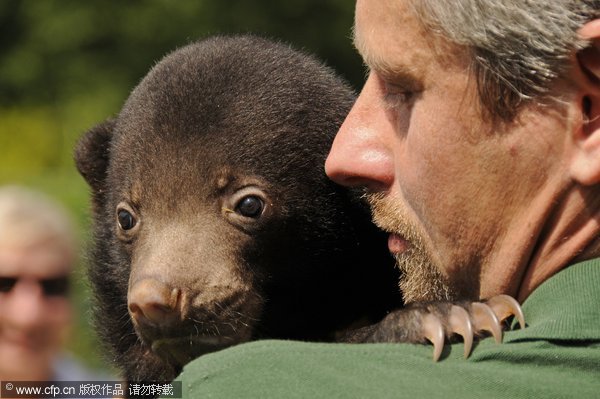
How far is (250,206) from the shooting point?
410cm

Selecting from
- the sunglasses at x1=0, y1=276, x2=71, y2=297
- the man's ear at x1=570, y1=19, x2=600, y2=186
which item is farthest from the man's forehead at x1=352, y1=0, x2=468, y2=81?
the sunglasses at x1=0, y1=276, x2=71, y2=297

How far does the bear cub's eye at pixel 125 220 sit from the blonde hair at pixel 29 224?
129 centimetres

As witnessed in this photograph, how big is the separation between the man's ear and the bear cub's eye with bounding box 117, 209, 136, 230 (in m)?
1.92

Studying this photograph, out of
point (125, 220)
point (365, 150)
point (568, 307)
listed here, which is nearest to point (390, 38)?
point (365, 150)

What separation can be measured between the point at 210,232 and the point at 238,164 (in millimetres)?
278

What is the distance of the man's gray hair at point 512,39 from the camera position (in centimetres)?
271

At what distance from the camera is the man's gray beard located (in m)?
3.19

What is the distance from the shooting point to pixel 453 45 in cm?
291

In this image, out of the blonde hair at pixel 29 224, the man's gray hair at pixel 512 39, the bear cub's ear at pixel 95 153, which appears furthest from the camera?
the blonde hair at pixel 29 224

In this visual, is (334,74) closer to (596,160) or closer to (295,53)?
(295,53)

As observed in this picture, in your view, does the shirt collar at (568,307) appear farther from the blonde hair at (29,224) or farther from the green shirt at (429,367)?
the blonde hair at (29,224)

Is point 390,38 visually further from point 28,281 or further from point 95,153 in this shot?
point 28,281

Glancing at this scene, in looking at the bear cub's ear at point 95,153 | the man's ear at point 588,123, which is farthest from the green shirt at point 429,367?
the bear cub's ear at point 95,153

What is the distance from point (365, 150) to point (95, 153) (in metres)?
1.85
